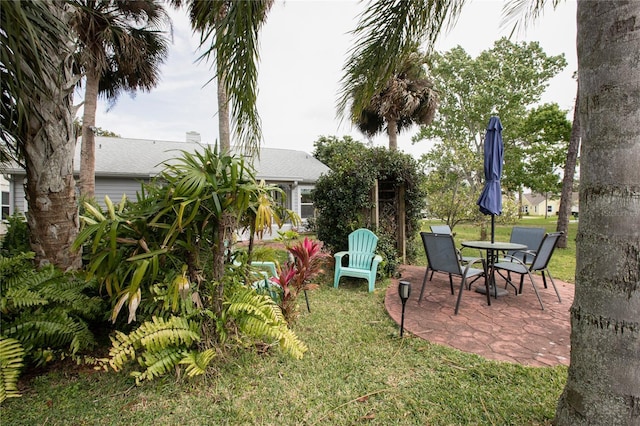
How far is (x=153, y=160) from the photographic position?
12188 millimetres

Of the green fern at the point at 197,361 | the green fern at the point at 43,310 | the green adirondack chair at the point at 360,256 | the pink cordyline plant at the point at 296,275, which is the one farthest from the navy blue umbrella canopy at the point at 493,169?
the green fern at the point at 43,310

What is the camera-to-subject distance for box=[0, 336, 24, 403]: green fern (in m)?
2.02

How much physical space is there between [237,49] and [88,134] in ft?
28.8

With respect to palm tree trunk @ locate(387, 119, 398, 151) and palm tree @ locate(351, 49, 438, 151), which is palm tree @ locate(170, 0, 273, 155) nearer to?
palm tree @ locate(351, 49, 438, 151)

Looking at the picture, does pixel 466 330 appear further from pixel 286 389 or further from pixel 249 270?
pixel 249 270

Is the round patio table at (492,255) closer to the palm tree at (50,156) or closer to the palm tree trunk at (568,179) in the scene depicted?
the palm tree at (50,156)

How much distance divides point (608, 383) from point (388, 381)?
55.1 inches

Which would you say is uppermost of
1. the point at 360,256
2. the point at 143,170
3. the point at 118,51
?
the point at 118,51

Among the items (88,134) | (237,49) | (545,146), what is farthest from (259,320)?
(545,146)

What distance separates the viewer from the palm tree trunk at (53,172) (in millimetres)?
2812

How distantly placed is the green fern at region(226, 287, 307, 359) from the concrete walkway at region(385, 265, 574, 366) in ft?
5.03

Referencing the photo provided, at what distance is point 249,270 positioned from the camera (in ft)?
9.61

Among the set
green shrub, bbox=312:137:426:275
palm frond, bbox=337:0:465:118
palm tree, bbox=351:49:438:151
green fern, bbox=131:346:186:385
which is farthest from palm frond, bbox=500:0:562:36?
palm tree, bbox=351:49:438:151

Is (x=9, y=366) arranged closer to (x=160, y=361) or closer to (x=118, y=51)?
(x=160, y=361)
